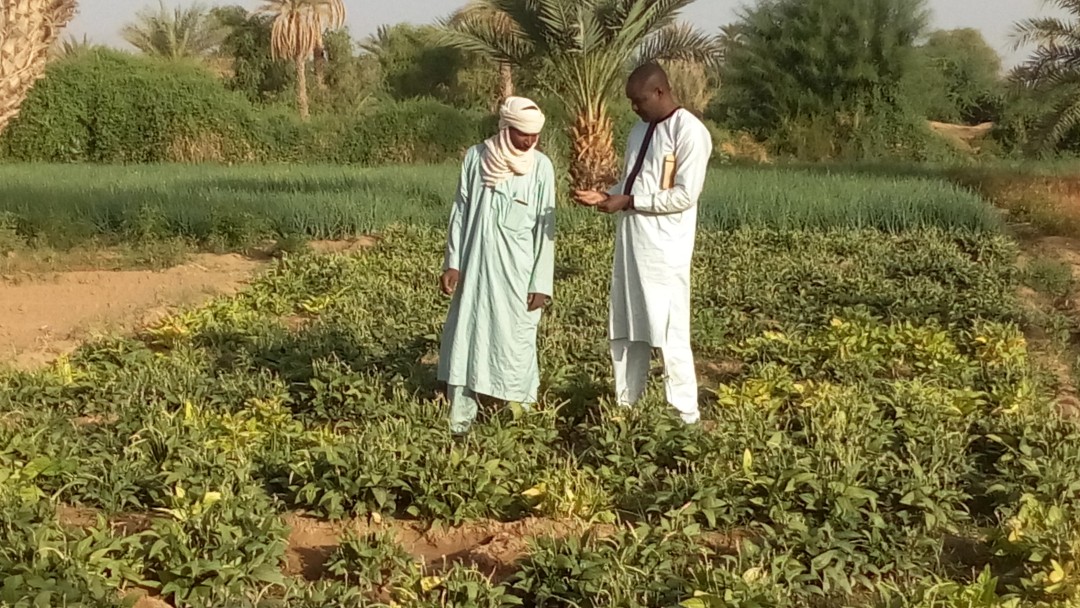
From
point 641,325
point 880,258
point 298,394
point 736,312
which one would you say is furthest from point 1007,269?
point 298,394

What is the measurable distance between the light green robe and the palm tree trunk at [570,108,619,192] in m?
9.29

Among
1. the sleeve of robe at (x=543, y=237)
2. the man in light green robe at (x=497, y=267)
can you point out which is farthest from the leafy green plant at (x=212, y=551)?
the sleeve of robe at (x=543, y=237)

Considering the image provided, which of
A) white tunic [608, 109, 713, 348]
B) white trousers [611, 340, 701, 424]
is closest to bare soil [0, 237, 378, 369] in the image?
white trousers [611, 340, 701, 424]

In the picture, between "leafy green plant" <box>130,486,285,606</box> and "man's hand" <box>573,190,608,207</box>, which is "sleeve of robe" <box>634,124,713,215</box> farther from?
"leafy green plant" <box>130,486,285,606</box>

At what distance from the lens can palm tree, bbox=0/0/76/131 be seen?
25.2 ft

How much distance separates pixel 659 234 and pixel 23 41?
18.1 feet

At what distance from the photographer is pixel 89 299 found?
27.7 feet

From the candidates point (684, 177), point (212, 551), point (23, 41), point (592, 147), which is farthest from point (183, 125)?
point (212, 551)

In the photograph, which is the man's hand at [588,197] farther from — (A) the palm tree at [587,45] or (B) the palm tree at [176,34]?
(B) the palm tree at [176,34]

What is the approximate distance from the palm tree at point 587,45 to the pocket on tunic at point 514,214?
8.21 meters

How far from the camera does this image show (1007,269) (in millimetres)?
8984

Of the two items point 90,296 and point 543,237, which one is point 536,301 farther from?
point 90,296

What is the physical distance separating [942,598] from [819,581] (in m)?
0.42

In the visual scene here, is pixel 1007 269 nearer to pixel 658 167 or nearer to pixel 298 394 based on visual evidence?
pixel 658 167
